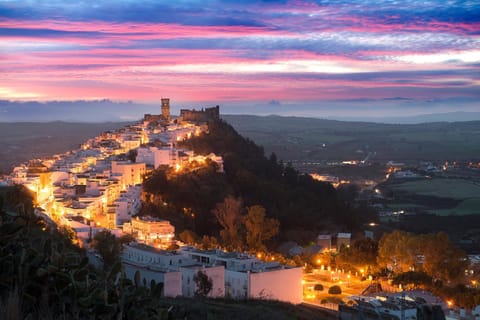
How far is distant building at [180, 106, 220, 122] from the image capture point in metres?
49.8

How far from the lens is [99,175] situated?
3062 centimetres

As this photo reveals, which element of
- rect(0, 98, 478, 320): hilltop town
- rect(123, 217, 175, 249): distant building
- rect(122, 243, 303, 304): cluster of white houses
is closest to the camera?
rect(122, 243, 303, 304): cluster of white houses

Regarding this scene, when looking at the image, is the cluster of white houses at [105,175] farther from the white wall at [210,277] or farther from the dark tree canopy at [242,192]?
the white wall at [210,277]

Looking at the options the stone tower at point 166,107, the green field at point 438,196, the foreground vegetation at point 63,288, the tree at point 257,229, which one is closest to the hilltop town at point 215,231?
the tree at point 257,229

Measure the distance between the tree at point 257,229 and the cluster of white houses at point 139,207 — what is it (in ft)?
10.0

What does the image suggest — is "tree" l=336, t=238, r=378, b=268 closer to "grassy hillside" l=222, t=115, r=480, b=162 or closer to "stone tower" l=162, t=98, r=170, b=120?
"stone tower" l=162, t=98, r=170, b=120

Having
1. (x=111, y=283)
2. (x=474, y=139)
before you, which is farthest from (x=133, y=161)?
(x=474, y=139)

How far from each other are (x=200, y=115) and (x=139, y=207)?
2259 cm

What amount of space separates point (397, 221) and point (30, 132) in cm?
4484

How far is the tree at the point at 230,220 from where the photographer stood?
26.1 m

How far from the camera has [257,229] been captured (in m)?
26.2

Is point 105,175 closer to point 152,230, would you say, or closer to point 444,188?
point 152,230

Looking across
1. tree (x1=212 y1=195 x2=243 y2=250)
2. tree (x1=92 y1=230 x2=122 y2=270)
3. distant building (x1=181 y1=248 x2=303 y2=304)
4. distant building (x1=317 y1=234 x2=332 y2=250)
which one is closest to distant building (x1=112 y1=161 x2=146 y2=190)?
tree (x1=212 y1=195 x2=243 y2=250)

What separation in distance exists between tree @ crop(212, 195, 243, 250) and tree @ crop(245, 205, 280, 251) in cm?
47
